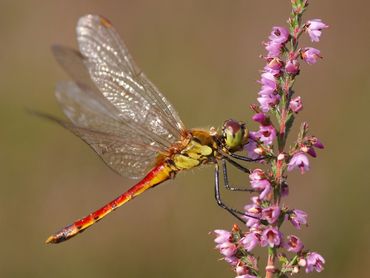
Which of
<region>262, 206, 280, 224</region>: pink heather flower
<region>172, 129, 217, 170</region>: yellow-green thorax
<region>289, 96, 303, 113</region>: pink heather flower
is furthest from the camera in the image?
<region>172, 129, 217, 170</region>: yellow-green thorax

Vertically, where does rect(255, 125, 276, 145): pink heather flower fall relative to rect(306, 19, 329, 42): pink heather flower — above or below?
below

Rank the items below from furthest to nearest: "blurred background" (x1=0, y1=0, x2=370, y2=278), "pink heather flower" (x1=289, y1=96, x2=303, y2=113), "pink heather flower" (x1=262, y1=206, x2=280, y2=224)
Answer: "blurred background" (x1=0, y1=0, x2=370, y2=278), "pink heather flower" (x1=289, y1=96, x2=303, y2=113), "pink heather flower" (x1=262, y1=206, x2=280, y2=224)

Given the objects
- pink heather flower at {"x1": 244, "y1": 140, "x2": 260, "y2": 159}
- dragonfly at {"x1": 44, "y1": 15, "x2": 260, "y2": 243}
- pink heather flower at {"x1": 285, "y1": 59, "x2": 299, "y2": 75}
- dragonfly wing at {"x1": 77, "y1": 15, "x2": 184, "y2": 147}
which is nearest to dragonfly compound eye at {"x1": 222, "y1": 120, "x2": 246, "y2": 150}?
dragonfly at {"x1": 44, "y1": 15, "x2": 260, "y2": 243}

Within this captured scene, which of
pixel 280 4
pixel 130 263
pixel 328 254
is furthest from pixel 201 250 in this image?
pixel 280 4

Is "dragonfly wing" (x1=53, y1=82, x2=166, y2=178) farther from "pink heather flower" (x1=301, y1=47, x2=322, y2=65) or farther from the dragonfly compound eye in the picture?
"pink heather flower" (x1=301, y1=47, x2=322, y2=65)

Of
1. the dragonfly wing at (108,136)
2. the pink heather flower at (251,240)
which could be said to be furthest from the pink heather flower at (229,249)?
Result: the dragonfly wing at (108,136)

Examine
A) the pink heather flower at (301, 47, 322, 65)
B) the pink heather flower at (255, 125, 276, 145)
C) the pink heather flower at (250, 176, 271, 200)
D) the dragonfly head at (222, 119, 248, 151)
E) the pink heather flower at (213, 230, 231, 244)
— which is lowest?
the pink heather flower at (213, 230, 231, 244)

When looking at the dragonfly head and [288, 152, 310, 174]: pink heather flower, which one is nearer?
[288, 152, 310, 174]: pink heather flower
